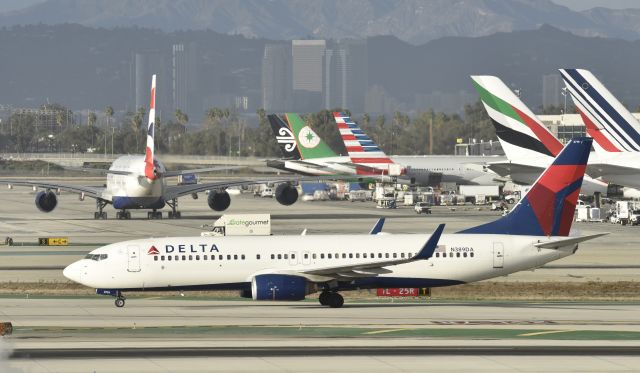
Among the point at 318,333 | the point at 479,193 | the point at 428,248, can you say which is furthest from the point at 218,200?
the point at 318,333

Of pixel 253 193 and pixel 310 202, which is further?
pixel 253 193

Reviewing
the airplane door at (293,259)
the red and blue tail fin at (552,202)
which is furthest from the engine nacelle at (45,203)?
the red and blue tail fin at (552,202)

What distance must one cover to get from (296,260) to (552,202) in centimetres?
1045

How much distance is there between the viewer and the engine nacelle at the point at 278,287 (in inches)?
1944

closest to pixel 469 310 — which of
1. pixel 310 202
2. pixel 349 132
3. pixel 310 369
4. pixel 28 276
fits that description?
pixel 310 369

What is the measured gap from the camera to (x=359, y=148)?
142875 millimetres

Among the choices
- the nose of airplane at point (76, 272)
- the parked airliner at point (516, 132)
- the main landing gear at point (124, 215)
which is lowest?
the nose of airplane at point (76, 272)

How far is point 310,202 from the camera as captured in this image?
153 metres

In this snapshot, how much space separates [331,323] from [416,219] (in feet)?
218

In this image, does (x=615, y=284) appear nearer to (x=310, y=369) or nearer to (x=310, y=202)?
(x=310, y=369)

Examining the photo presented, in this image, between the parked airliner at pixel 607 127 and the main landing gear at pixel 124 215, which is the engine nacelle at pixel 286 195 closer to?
the main landing gear at pixel 124 215

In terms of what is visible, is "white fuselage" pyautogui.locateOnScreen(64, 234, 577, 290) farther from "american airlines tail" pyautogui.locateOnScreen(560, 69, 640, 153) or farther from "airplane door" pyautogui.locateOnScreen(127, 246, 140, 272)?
"american airlines tail" pyautogui.locateOnScreen(560, 69, 640, 153)

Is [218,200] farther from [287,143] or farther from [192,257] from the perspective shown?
[192,257]

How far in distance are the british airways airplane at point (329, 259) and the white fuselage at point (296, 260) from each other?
0.04m
